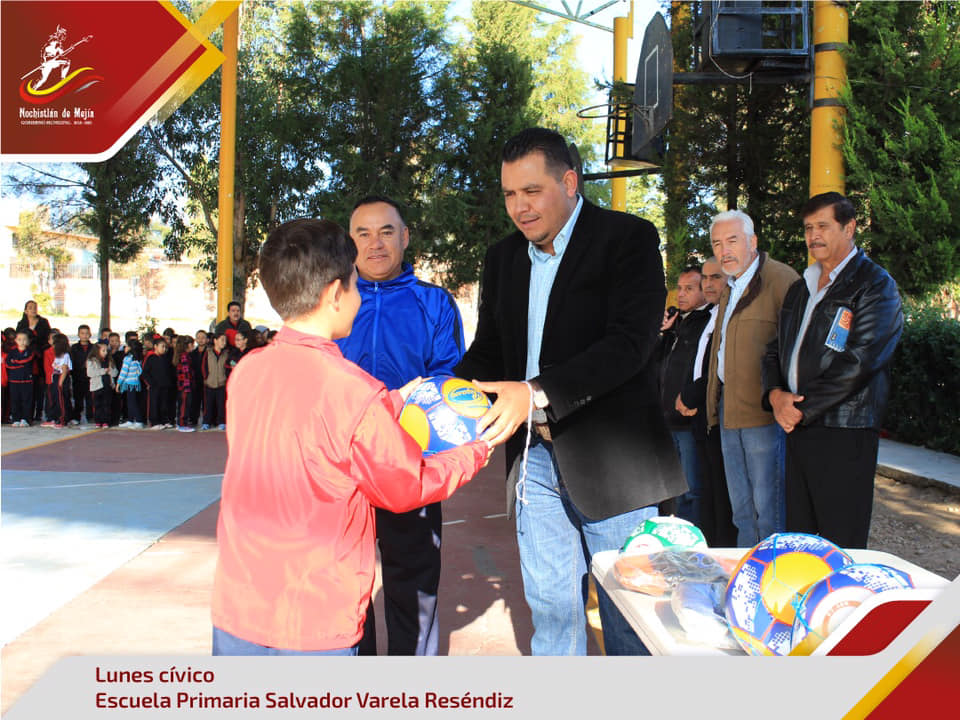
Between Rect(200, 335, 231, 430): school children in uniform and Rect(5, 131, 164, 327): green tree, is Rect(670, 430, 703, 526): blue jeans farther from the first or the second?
Rect(5, 131, 164, 327): green tree

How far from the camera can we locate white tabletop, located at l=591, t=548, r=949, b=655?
5.50ft

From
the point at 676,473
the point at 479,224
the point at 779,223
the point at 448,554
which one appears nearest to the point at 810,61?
the point at 779,223

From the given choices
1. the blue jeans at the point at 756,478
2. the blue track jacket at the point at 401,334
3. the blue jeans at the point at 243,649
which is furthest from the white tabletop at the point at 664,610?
the blue jeans at the point at 756,478

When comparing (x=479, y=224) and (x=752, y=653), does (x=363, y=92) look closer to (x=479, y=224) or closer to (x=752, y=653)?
(x=479, y=224)

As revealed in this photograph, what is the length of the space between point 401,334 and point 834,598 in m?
Result: 2.23

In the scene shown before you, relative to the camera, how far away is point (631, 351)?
2.56m

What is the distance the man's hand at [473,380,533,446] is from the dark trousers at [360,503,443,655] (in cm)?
100

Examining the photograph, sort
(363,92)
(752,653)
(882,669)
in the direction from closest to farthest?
(882,669), (752,653), (363,92)

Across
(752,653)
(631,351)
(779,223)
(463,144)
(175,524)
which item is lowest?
(175,524)

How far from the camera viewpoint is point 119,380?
14.0 meters

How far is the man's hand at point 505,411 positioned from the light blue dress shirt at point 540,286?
356 mm

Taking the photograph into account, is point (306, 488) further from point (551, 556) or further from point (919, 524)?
point (919, 524)

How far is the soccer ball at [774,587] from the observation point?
5.18 ft

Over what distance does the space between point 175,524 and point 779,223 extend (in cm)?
922
